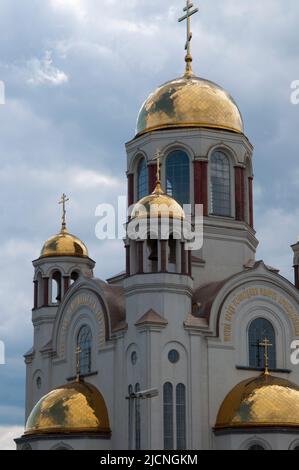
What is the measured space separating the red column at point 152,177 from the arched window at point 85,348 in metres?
4.71

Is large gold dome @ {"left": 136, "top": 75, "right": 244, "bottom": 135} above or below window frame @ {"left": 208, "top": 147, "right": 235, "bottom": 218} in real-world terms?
above

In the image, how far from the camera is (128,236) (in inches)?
1316

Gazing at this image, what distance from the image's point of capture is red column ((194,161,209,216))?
1447 inches

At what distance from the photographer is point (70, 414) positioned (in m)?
32.9

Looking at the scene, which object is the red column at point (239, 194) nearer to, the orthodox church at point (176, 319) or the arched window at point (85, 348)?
the orthodox church at point (176, 319)

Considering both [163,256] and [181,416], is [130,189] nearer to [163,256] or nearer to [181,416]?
[163,256]

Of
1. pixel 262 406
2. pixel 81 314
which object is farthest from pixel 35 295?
pixel 262 406

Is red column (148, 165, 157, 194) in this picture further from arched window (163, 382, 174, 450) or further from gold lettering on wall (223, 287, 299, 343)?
arched window (163, 382, 174, 450)

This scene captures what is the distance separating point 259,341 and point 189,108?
7765 mm

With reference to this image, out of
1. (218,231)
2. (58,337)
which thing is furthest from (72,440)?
(218,231)

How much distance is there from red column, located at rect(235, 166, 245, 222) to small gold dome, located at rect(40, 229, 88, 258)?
5.35 meters

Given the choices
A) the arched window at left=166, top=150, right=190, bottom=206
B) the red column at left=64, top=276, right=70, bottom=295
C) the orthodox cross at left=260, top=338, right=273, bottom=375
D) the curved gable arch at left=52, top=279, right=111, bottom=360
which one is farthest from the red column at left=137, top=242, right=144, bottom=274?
the red column at left=64, top=276, right=70, bottom=295

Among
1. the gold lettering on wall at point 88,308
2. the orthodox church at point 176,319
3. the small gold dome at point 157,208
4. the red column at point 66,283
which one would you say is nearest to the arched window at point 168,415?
the orthodox church at point 176,319
